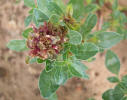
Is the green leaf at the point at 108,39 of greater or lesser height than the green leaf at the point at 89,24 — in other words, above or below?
below

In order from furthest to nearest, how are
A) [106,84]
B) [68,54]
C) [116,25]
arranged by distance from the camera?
[106,84] → [116,25] → [68,54]

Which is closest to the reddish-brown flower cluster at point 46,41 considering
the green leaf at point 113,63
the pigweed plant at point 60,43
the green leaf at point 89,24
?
the pigweed plant at point 60,43

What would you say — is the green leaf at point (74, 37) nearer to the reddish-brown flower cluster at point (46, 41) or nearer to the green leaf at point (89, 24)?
the reddish-brown flower cluster at point (46, 41)

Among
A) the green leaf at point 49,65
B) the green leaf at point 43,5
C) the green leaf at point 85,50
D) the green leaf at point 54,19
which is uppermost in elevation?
the green leaf at point 43,5

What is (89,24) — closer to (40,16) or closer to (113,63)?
(40,16)

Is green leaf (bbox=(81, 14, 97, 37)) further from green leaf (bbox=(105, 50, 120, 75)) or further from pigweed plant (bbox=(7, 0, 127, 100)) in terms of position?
green leaf (bbox=(105, 50, 120, 75))

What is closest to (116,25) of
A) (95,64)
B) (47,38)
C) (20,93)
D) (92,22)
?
(95,64)

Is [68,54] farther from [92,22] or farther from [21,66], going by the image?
[21,66]

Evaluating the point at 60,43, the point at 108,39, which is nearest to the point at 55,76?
the point at 60,43
